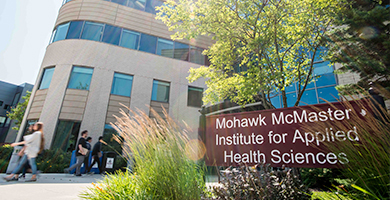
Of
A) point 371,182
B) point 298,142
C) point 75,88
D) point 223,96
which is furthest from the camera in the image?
point 75,88

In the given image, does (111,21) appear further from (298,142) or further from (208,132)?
(298,142)

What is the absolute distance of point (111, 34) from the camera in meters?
14.4

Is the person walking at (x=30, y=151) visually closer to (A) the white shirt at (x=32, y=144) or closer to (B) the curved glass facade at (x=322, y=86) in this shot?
(A) the white shirt at (x=32, y=144)

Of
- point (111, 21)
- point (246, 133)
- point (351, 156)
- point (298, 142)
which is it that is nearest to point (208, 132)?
point (246, 133)

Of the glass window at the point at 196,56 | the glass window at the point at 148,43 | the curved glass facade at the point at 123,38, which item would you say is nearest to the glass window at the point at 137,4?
the curved glass facade at the point at 123,38

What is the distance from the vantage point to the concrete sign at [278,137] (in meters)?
2.10

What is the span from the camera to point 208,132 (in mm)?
2949

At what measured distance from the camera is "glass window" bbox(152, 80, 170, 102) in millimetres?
14675

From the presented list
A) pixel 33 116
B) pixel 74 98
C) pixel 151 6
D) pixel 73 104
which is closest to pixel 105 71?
pixel 74 98

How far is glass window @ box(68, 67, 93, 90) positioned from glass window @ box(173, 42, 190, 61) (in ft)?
22.1

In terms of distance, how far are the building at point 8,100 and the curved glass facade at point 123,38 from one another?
31966mm

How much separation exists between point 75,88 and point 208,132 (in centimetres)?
1252

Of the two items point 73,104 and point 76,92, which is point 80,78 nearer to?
point 76,92

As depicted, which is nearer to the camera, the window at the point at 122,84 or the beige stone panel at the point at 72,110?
the beige stone panel at the point at 72,110
